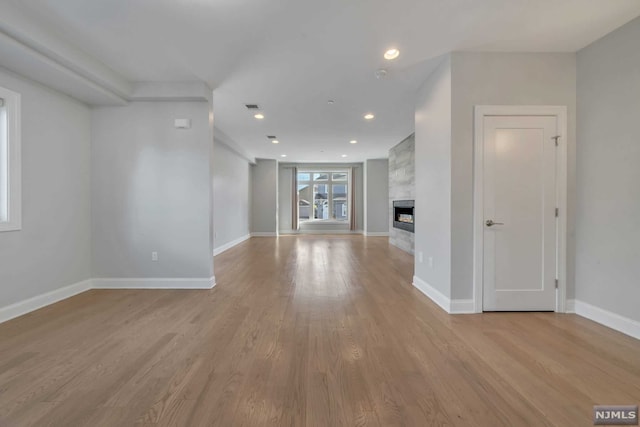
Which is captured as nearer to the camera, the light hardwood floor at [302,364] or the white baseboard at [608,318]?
the light hardwood floor at [302,364]

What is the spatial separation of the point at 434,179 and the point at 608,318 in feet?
6.76

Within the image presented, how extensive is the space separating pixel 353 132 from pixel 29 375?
18.6 ft

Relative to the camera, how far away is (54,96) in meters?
3.12

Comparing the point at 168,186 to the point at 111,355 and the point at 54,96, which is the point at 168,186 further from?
the point at 111,355

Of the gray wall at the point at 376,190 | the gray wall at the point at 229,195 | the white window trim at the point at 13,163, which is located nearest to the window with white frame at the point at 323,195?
the gray wall at the point at 376,190

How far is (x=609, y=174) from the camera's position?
8.28 ft

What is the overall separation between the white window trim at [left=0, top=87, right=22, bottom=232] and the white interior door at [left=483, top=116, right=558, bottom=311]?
4.88 m

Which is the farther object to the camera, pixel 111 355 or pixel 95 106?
pixel 95 106

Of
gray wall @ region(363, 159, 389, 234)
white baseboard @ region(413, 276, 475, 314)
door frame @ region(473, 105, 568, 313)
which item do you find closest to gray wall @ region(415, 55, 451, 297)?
white baseboard @ region(413, 276, 475, 314)

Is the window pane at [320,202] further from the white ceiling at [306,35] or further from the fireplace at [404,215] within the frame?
the white ceiling at [306,35]

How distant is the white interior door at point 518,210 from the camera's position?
2.80 m

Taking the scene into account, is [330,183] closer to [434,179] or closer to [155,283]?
[434,179]

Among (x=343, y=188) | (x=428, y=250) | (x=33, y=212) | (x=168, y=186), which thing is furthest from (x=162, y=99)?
(x=343, y=188)

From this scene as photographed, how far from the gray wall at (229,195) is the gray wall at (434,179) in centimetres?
462
